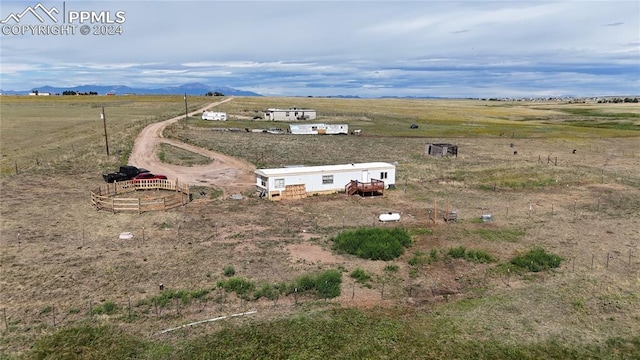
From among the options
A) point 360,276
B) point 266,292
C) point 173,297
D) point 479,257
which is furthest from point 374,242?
point 173,297

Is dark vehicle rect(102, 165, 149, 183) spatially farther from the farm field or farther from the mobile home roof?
the mobile home roof

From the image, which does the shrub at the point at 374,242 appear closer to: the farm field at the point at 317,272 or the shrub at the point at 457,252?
the farm field at the point at 317,272

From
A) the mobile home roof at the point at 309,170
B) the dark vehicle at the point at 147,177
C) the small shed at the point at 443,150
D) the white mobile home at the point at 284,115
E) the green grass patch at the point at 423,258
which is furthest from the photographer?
the white mobile home at the point at 284,115

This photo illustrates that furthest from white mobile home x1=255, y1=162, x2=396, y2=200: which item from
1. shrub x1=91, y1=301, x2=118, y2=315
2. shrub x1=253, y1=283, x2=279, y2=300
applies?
shrub x1=91, y1=301, x2=118, y2=315

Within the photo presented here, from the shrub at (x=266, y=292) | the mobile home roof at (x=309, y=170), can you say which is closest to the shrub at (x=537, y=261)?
the shrub at (x=266, y=292)

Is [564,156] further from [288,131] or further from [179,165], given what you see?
[179,165]

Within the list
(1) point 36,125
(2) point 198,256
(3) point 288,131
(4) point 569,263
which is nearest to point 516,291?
(4) point 569,263
